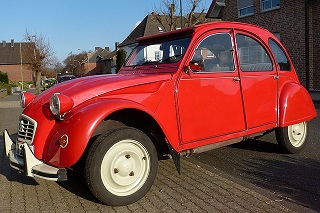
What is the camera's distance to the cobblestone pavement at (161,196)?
3604 millimetres

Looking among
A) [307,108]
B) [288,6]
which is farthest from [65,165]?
[288,6]

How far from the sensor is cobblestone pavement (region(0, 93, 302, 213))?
360cm

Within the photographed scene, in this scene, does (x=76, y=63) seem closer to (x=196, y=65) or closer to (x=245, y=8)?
(x=245, y=8)

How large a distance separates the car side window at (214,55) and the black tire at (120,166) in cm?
125

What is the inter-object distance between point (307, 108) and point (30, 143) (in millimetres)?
4203

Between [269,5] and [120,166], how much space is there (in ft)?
54.8

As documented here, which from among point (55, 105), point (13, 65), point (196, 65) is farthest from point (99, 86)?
point (13, 65)

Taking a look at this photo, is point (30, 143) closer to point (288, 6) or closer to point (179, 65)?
point (179, 65)

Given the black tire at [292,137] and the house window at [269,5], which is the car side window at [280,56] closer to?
the black tire at [292,137]

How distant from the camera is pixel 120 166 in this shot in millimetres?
3695

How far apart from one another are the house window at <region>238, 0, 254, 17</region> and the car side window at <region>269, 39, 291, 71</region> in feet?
47.2

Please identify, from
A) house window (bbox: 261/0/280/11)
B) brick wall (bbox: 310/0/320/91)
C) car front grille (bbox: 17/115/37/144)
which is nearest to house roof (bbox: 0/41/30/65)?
house window (bbox: 261/0/280/11)

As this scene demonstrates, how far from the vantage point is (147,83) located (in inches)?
157

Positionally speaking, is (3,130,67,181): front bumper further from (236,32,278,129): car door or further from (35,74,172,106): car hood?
(236,32,278,129): car door
